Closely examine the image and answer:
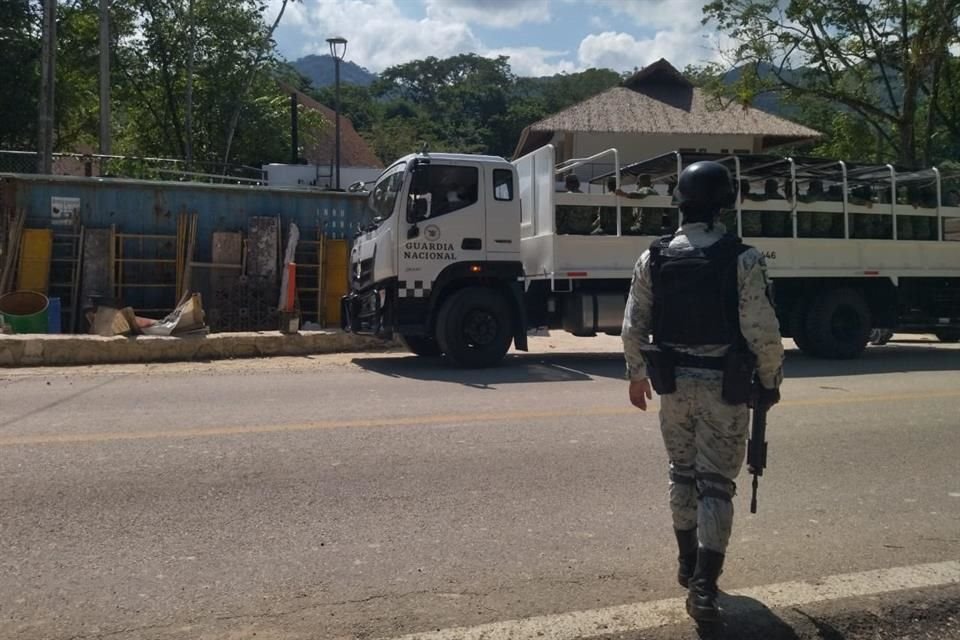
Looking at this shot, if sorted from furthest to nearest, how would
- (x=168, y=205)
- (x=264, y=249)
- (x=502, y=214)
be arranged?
(x=264, y=249)
(x=168, y=205)
(x=502, y=214)

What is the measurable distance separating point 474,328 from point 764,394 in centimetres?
779

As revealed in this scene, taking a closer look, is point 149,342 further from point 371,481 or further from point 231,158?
point 231,158

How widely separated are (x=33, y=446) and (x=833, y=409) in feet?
22.7

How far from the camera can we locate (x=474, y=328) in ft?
37.1

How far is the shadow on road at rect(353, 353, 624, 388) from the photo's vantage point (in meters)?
10.5

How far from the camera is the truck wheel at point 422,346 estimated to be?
1265cm

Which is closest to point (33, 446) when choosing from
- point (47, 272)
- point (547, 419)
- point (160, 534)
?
point (160, 534)

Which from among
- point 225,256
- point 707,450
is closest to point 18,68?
point 225,256

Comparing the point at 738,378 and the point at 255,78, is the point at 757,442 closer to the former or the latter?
the point at 738,378

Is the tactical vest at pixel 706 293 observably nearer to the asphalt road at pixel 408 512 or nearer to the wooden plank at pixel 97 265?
the asphalt road at pixel 408 512

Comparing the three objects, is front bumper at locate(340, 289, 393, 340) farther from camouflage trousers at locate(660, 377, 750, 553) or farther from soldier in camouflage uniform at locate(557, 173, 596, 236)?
camouflage trousers at locate(660, 377, 750, 553)

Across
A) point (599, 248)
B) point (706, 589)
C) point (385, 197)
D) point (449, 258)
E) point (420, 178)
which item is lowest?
point (706, 589)

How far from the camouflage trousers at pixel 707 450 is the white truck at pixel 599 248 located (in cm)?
750

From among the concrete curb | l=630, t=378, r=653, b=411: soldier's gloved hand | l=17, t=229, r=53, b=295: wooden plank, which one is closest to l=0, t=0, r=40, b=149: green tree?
l=17, t=229, r=53, b=295: wooden plank
